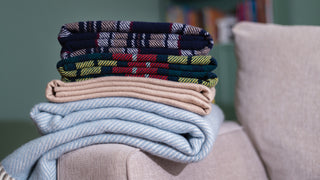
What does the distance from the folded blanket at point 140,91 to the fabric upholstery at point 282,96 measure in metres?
0.36

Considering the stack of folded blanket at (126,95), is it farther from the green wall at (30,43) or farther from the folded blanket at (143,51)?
the green wall at (30,43)

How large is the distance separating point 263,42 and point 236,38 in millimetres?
98

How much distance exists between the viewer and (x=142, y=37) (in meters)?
0.72

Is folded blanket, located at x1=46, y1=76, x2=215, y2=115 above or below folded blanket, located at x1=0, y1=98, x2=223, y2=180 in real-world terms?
above

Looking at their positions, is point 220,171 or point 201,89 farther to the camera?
point 220,171

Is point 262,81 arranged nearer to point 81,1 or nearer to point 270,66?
point 270,66

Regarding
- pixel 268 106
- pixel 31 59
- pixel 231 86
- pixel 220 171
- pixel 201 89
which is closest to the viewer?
pixel 201 89

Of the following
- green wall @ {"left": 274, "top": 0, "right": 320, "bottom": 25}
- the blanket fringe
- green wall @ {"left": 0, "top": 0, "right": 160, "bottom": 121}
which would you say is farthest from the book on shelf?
the blanket fringe

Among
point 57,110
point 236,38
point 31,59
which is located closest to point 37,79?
point 31,59

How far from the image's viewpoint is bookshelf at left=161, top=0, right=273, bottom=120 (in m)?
2.27

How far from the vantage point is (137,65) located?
715 mm

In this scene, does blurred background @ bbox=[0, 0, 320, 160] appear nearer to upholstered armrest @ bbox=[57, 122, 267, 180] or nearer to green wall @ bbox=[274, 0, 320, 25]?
upholstered armrest @ bbox=[57, 122, 267, 180]

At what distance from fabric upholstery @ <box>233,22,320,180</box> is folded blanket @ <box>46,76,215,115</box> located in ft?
1.17

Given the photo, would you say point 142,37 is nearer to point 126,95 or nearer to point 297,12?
point 126,95
